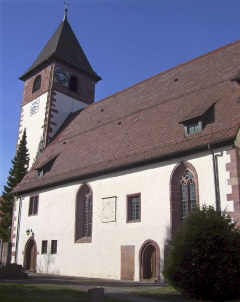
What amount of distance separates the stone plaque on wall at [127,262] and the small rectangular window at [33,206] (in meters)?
8.43

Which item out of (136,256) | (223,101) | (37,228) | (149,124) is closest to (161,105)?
(149,124)

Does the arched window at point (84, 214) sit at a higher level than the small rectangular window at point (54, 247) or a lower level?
higher

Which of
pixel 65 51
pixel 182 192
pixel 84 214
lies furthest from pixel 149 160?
pixel 65 51

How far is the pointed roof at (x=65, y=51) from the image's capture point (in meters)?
31.5

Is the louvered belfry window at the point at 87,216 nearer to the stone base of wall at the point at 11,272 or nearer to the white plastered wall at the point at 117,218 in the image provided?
the white plastered wall at the point at 117,218

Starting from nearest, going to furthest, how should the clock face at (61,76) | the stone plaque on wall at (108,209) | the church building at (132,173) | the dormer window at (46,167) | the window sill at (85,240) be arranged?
the church building at (132,173) < the stone plaque on wall at (108,209) < the window sill at (85,240) < the dormer window at (46,167) < the clock face at (61,76)

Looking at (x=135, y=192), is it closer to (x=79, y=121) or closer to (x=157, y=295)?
(x=157, y=295)

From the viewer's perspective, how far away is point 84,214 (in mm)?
19750

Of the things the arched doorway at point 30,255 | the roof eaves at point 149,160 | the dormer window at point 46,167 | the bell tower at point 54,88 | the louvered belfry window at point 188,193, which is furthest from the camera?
the bell tower at point 54,88

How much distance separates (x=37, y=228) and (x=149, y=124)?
9.43 m

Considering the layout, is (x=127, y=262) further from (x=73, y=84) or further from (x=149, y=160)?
(x=73, y=84)

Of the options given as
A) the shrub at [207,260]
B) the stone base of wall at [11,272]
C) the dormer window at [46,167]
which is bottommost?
the stone base of wall at [11,272]

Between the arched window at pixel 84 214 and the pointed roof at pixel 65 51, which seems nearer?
the arched window at pixel 84 214

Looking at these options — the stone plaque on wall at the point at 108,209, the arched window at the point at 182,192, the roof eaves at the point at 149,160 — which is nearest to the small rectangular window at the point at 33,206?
the roof eaves at the point at 149,160
